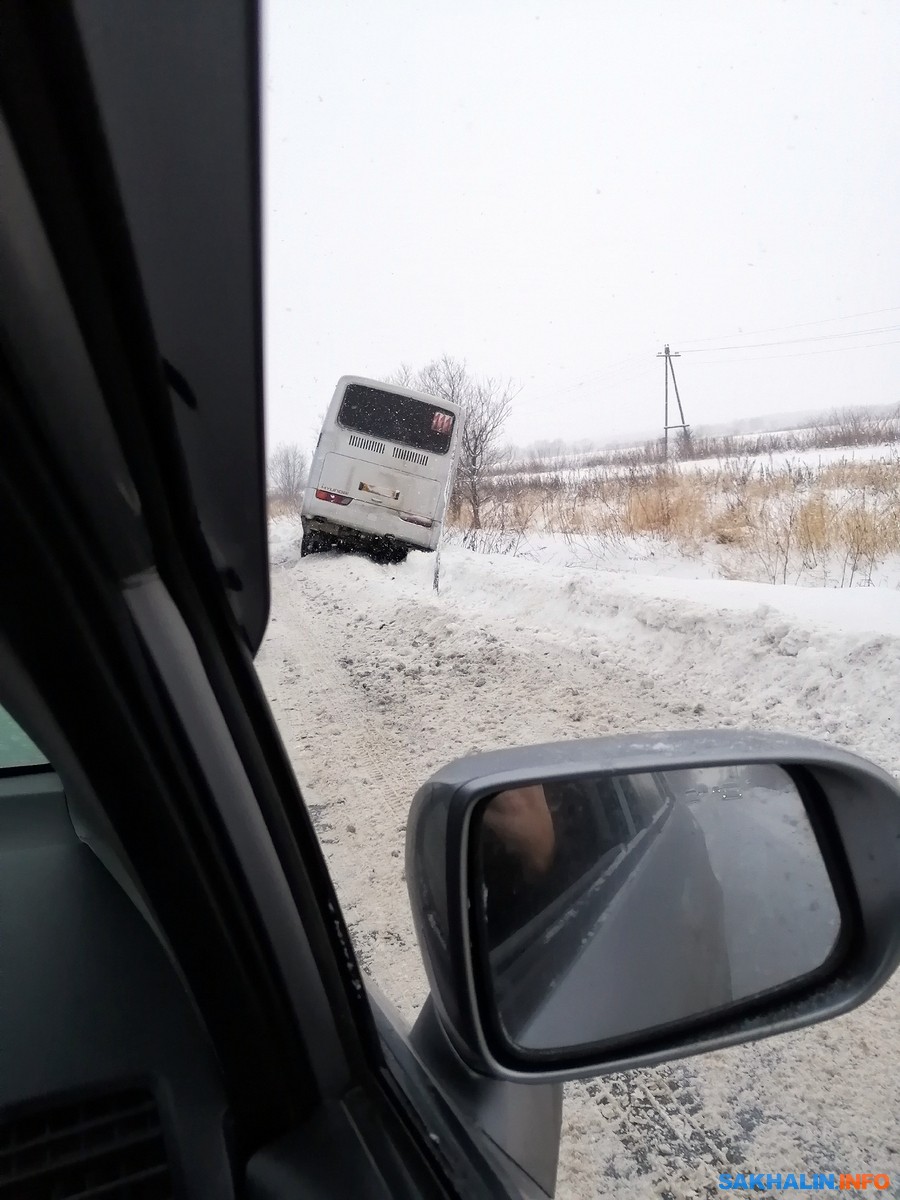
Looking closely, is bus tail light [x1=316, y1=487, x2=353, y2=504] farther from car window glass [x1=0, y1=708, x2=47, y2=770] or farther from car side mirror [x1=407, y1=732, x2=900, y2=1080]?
car side mirror [x1=407, y1=732, x2=900, y2=1080]

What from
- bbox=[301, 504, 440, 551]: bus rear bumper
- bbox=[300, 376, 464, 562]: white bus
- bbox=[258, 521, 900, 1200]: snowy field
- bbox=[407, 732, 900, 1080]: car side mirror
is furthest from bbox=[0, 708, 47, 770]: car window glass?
bbox=[301, 504, 440, 551]: bus rear bumper

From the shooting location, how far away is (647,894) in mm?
1204

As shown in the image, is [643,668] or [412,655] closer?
[643,668]

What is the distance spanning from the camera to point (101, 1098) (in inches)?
48.4

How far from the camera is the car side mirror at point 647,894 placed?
99 centimetres

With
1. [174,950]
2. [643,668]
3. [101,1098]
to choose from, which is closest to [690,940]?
[174,950]

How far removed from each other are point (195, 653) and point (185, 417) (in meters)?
0.34

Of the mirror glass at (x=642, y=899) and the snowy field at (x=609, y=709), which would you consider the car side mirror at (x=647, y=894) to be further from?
the snowy field at (x=609, y=709)

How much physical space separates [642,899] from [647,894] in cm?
1

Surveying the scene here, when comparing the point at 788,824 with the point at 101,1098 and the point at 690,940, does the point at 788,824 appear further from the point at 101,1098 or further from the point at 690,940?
the point at 101,1098

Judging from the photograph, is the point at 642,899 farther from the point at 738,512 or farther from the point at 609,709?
the point at 738,512

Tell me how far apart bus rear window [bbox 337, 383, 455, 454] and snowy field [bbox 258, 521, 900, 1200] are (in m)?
2.17

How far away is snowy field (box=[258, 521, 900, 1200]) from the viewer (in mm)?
1948

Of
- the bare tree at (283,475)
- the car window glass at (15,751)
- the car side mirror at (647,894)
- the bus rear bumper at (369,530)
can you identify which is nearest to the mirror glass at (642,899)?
the car side mirror at (647,894)
